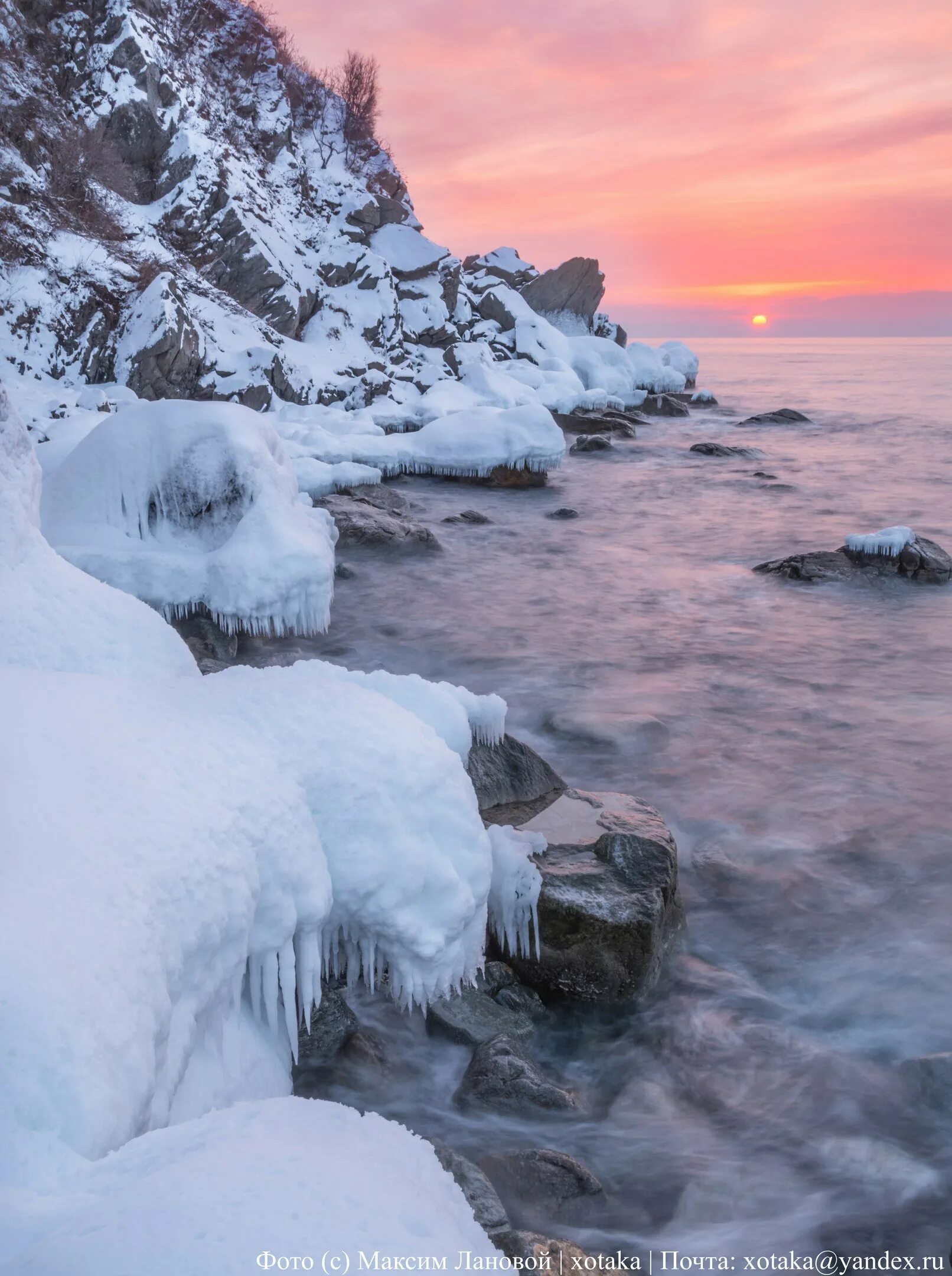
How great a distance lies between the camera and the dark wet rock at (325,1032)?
341 centimetres

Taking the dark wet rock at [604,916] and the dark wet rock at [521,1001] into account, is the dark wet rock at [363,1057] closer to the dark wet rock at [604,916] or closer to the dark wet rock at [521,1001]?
the dark wet rock at [521,1001]

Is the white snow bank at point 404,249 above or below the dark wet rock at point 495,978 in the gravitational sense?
above

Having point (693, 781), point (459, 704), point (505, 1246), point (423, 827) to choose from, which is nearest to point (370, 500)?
point (693, 781)

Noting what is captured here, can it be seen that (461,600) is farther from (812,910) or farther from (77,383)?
(77,383)

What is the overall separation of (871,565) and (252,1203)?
11352 millimetres

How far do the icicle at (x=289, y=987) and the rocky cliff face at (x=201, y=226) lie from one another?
13453 mm

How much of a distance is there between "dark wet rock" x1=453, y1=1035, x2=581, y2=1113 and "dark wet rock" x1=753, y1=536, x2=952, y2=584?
909cm

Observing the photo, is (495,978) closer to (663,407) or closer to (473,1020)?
(473,1020)

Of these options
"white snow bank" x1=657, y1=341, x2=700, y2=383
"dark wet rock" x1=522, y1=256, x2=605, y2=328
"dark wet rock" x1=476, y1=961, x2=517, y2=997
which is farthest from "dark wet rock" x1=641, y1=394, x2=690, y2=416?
"dark wet rock" x1=476, y1=961, x2=517, y2=997

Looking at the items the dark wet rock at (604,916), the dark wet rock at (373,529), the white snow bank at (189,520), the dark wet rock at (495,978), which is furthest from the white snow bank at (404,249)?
the dark wet rock at (495,978)

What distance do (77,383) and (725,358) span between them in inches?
3306

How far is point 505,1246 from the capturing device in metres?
2.45

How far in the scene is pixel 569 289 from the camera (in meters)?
39.7

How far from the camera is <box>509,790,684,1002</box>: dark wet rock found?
3977 mm
